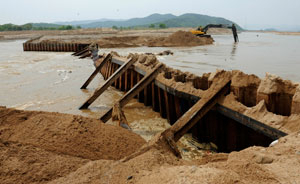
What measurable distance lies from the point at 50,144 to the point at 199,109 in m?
2.51

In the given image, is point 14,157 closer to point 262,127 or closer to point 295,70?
point 262,127

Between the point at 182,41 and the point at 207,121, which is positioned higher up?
the point at 182,41

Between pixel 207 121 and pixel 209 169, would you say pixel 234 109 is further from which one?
pixel 209 169

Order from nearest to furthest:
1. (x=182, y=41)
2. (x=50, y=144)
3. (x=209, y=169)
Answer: (x=209, y=169) < (x=50, y=144) < (x=182, y=41)

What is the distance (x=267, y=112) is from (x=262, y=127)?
266 millimetres

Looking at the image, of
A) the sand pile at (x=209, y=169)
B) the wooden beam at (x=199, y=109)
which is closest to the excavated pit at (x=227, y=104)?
the wooden beam at (x=199, y=109)

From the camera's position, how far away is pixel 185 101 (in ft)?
19.3

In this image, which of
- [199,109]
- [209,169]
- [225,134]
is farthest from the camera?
[225,134]

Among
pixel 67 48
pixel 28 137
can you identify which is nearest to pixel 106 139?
pixel 28 137

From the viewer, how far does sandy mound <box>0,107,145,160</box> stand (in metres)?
3.48

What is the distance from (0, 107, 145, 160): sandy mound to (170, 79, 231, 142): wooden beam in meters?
0.70

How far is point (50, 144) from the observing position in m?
3.45

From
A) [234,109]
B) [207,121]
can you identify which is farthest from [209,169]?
[207,121]

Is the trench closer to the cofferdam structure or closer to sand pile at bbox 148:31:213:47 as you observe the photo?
the cofferdam structure
